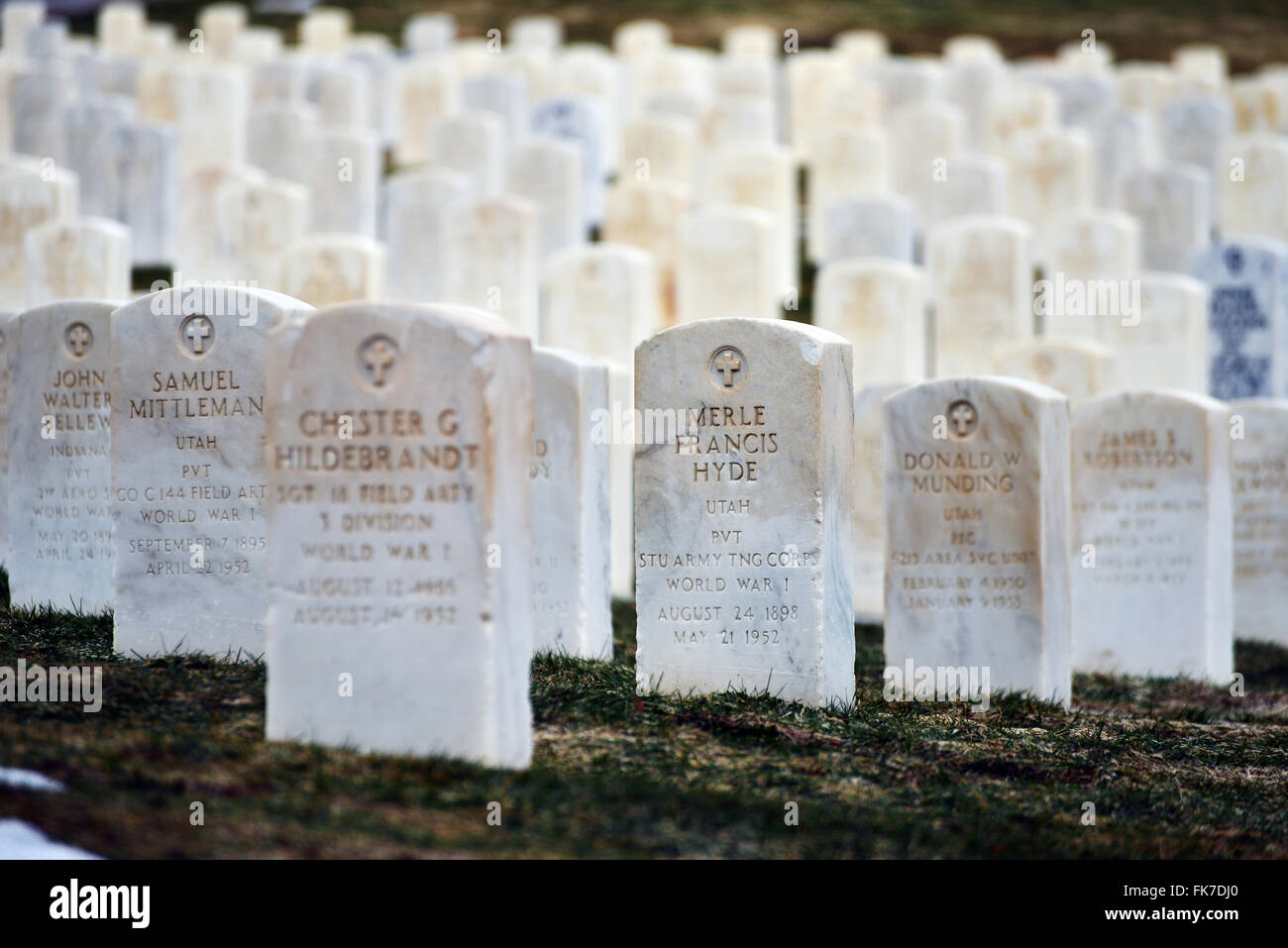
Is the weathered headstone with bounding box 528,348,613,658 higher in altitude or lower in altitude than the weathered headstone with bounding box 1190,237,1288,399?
lower

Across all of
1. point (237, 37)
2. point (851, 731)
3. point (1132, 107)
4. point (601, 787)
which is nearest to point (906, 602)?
point (851, 731)

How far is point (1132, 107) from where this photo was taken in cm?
2705

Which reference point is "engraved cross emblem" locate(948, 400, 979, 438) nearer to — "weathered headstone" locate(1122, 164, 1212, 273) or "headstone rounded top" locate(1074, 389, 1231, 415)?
"headstone rounded top" locate(1074, 389, 1231, 415)

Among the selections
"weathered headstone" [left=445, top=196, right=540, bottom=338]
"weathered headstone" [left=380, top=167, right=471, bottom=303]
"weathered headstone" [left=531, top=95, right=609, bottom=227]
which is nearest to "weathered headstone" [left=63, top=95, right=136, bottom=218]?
"weathered headstone" [left=380, top=167, right=471, bottom=303]

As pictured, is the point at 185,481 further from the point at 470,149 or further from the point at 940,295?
the point at 470,149

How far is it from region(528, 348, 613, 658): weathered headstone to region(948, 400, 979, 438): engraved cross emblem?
1874mm

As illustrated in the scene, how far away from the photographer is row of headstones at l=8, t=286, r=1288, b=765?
600cm

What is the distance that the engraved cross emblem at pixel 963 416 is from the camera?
28.7 ft

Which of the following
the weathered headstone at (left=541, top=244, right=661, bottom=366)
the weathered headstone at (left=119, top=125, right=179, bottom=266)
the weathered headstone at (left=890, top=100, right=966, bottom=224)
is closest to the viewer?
the weathered headstone at (left=541, top=244, right=661, bottom=366)

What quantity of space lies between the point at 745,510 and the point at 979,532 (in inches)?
61.5

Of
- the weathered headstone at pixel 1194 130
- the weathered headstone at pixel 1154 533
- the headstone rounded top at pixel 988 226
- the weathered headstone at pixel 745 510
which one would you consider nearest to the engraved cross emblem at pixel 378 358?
the weathered headstone at pixel 745 510

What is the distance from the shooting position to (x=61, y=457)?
8.51 metres

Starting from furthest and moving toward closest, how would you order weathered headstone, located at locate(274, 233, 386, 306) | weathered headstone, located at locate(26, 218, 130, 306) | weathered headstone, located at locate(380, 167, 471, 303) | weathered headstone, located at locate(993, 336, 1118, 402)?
1. weathered headstone, located at locate(380, 167, 471, 303)
2. weathered headstone, located at locate(274, 233, 386, 306)
3. weathered headstone, located at locate(26, 218, 130, 306)
4. weathered headstone, located at locate(993, 336, 1118, 402)

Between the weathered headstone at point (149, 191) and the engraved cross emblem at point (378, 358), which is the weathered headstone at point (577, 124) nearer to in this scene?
the weathered headstone at point (149, 191)
